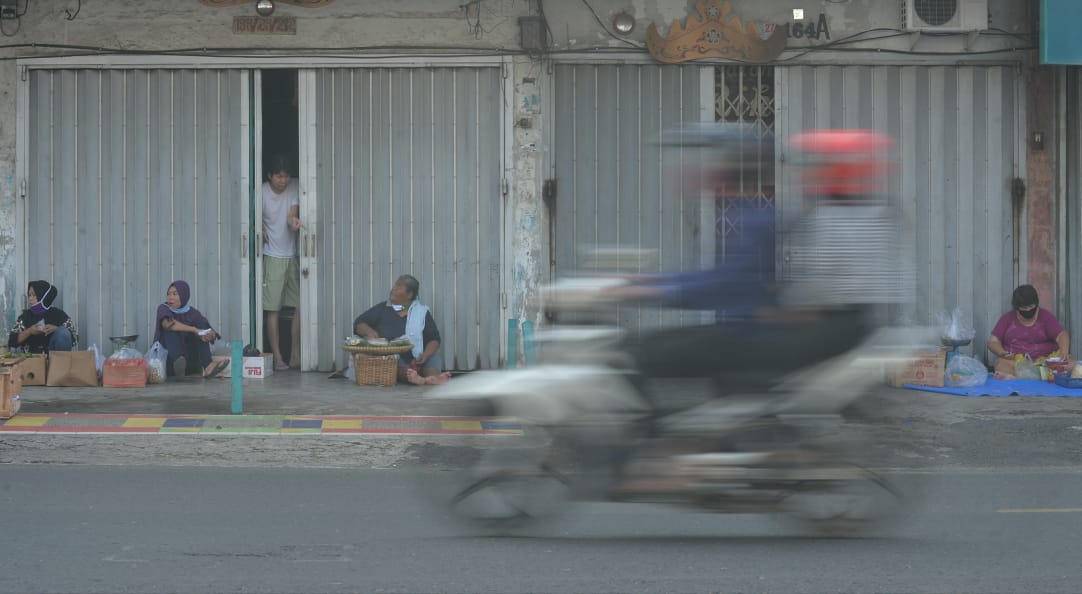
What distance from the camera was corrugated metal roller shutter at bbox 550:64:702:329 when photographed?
44.7 ft

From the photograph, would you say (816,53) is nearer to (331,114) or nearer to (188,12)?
(331,114)

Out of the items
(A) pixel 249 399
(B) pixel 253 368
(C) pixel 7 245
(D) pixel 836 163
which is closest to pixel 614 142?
(B) pixel 253 368

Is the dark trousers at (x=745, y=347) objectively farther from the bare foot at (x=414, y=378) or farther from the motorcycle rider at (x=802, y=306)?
the bare foot at (x=414, y=378)

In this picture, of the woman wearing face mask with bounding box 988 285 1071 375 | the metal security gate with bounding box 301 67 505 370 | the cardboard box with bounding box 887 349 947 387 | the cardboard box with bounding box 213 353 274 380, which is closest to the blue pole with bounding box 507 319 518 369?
the metal security gate with bounding box 301 67 505 370

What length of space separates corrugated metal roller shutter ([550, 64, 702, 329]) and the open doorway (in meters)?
2.87

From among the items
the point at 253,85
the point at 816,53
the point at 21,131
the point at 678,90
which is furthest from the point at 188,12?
the point at 816,53

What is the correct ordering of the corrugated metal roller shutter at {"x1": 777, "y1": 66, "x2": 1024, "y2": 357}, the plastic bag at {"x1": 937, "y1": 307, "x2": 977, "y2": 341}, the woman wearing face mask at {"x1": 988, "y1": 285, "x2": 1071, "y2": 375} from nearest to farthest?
the woman wearing face mask at {"x1": 988, "y1": 285, "x2": 1071, "y2": 375}
the plastic bag at {"x1": 937, "y1": 307, "x2": 977, "y2": 341}
the corrugated metal roller shutter at {"x1": 777, "y1": 66, "x2": 1024, "y2": 357}

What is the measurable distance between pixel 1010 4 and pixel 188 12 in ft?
28.1

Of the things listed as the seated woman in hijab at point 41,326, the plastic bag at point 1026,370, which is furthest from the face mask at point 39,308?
the plastic bag at point 1026,370

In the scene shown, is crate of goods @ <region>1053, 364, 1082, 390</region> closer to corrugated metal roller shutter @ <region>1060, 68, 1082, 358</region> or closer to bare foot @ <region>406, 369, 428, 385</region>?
corrugated metal roller shutter @ <region>1060, 68, 1082, 358</region>

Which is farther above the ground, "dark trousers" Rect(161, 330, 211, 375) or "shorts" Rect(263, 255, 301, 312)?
"shorts" Rect(263, 255, 301, 312)

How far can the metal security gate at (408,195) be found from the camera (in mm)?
13578

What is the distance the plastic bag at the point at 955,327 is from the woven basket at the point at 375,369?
560 centimetres

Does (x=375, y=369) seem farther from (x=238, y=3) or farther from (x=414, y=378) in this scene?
(x=238, y=3)
